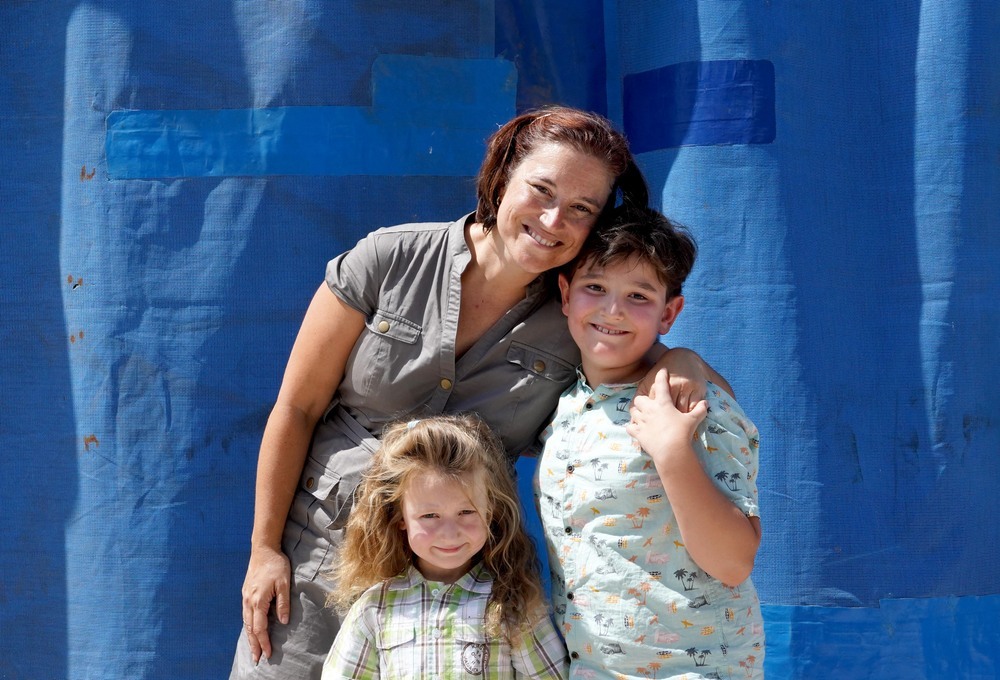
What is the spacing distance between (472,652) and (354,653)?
0.23 m

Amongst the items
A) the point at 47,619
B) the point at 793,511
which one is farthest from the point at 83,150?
the point at 793,511

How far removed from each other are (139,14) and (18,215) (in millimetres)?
614

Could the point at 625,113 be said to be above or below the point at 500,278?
above

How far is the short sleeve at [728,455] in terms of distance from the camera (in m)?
1.86

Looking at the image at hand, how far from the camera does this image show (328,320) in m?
2.14

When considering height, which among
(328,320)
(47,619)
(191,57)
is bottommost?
(47,619)

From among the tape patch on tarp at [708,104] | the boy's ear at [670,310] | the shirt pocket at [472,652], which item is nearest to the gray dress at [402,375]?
the boy's ear at [670,310]

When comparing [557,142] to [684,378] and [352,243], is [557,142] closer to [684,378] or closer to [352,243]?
[684,378]

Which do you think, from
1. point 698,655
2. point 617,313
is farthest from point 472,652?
point 617,313

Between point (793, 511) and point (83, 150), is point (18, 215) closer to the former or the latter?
point (83, 150)

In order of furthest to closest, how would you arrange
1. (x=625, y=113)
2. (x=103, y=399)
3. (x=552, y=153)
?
(x=625, y=113), (x=103, y=399), (x=552, y=153)

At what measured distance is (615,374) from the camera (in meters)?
2.05

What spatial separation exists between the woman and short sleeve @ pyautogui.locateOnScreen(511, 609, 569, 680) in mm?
400

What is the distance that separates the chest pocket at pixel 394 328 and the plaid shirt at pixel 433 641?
0.48 m
